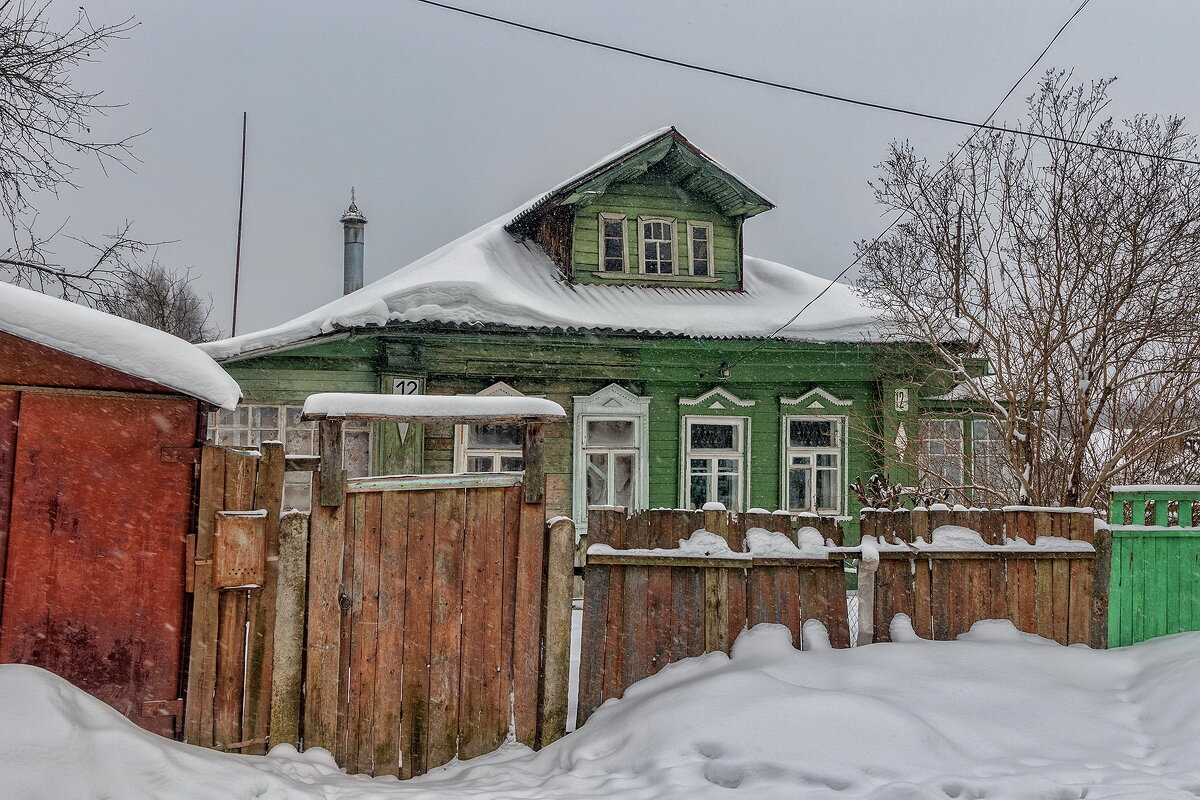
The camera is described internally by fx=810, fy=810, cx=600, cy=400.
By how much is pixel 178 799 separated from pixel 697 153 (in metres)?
11.7

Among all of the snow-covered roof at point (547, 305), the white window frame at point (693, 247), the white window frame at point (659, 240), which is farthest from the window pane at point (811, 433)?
the white window frame at point (659, 240)

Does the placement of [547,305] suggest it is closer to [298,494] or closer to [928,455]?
[298,494]

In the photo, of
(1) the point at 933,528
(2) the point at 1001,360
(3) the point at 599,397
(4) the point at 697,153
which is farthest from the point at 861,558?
(4) the point at 697,153

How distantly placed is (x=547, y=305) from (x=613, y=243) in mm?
2200

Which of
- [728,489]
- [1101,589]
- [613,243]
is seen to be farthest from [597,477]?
[1101,589]

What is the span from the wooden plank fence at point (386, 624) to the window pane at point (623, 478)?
7.20 m

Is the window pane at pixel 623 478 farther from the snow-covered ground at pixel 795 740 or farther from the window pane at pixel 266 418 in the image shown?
the snow-covered ground at pixel 795 740

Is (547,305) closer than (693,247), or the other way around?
(547,305)

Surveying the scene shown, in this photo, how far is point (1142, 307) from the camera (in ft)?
25.6

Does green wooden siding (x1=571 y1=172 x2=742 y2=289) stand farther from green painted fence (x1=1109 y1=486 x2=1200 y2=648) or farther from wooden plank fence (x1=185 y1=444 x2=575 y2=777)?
wooden plank fence (x1=185 y1=444 x2=575 y2=777)

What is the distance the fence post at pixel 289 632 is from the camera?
4.09 m

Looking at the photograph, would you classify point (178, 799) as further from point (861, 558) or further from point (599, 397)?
point (599, 397)

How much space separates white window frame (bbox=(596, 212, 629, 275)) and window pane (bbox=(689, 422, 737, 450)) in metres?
2.85

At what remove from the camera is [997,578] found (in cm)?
503
